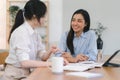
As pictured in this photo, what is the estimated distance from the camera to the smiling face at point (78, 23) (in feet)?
8.88

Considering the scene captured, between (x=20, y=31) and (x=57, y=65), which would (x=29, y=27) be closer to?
(x=20, y=31)

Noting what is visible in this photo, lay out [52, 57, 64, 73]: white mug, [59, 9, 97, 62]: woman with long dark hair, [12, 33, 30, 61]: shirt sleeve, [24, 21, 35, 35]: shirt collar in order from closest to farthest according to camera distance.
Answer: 1. [52, 57, 64, 73]: white mug
2. [12, 33, 30, 61]: shirt sleeve
3. [24, 21, 35, 35]: shirt collar
4. [59, 9, 97, 62]: woman with long dark hair

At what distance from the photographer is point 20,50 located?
1966mm

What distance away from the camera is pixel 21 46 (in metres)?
1.97

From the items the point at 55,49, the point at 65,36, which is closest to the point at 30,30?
the point at 55,49

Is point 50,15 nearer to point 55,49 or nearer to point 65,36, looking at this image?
point 65,36

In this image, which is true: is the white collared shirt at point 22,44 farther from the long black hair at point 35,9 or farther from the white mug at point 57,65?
the white mug at point 57,65

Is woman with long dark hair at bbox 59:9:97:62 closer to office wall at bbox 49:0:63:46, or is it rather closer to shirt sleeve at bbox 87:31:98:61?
shirt sleeve at bbox 87:31:98:61

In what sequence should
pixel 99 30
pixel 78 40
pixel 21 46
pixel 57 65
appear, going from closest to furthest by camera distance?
pixel 57 65, pixel 21 46, pixel 78 40, pixel 99 30

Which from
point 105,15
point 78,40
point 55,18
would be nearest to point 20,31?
point 78,40

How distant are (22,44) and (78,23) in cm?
91

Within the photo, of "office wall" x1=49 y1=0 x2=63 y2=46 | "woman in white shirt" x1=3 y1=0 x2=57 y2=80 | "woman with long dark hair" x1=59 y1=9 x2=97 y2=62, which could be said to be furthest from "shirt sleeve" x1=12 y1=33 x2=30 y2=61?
"office wall" x1=49 y1=0 x2=63 y2=46

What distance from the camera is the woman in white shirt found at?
196 centimetres

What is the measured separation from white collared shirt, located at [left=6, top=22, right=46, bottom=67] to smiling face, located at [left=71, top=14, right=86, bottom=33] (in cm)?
61
